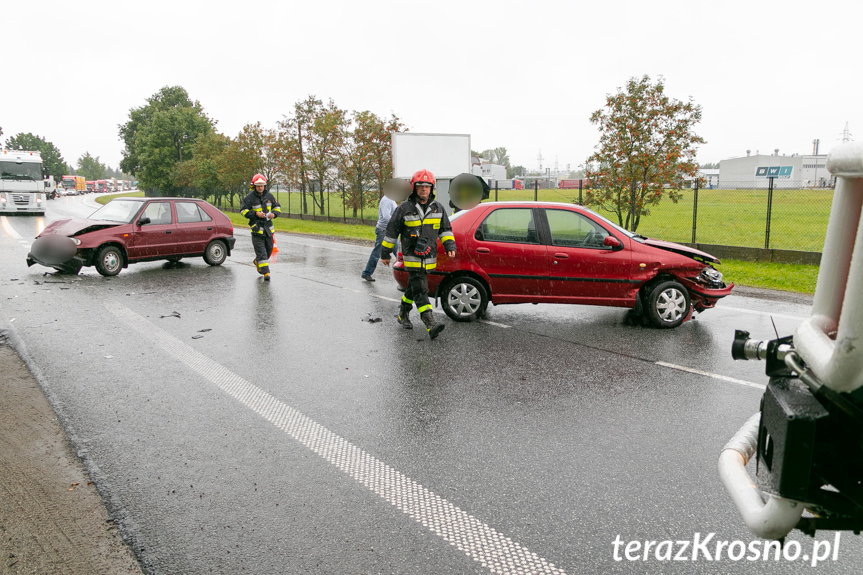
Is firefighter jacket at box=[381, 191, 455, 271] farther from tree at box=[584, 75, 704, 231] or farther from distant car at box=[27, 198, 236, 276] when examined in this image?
tree at box=[584, 75, 704, 231]

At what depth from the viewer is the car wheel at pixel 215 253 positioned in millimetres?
13945

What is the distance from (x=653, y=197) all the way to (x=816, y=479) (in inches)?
602

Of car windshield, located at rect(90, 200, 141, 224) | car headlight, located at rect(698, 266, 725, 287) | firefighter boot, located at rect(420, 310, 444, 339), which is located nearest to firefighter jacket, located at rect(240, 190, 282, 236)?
car windshield, located at rect(90, 200, 141, 224)

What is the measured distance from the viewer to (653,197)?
1596 cm

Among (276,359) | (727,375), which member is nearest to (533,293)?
(727,375)

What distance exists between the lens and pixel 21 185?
108 feet

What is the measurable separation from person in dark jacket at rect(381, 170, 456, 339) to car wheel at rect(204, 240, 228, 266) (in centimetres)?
766

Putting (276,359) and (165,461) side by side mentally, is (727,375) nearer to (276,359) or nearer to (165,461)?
(276,359)

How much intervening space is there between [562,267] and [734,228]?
18370mm

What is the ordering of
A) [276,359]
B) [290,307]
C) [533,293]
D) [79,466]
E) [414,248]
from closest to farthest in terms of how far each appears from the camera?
[79,466] → [276,359] → [414,248] → [533,293] → [290,307]

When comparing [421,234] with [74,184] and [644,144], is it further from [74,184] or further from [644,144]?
[74,184]

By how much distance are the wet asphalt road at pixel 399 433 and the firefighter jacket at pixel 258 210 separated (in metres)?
3.22

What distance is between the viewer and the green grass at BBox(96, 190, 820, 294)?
1171cm

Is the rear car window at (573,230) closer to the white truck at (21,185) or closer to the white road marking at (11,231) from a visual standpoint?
the white road marking at (11,231)
